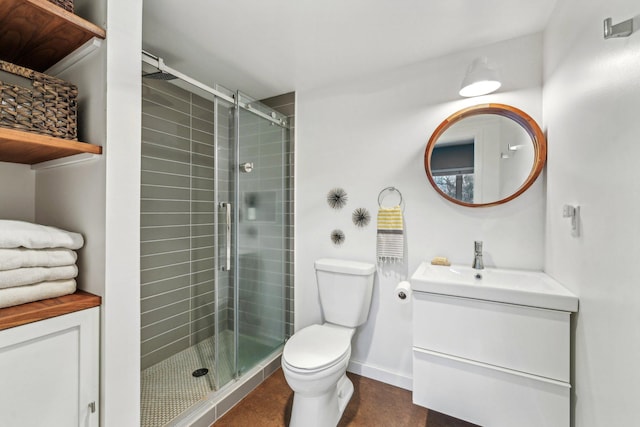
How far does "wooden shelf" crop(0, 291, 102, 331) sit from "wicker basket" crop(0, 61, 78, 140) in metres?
0.59

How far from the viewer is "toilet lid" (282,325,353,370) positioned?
1459 mm

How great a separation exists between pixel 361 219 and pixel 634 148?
1.44 m

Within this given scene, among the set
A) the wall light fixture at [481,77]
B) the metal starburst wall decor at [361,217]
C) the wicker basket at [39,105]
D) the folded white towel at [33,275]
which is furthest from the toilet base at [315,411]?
the wall light fixture at [481,77]

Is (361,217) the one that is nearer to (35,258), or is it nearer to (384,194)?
(384,194)

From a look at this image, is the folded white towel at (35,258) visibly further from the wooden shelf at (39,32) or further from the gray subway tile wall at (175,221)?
the gray subway tile wall at (175,221)

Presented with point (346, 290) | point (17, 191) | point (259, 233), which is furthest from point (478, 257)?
point (17, 191)

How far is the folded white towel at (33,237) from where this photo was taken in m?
0.90

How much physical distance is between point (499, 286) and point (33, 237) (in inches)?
74.0

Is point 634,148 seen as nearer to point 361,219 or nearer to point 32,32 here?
point 361,219

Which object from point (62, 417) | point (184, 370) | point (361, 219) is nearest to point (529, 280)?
point (361, 219)

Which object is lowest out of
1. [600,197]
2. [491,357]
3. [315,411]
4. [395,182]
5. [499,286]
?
[315,411]

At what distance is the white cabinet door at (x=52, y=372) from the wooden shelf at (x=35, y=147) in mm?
586

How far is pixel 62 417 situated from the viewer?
3.12ft

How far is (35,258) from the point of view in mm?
948
